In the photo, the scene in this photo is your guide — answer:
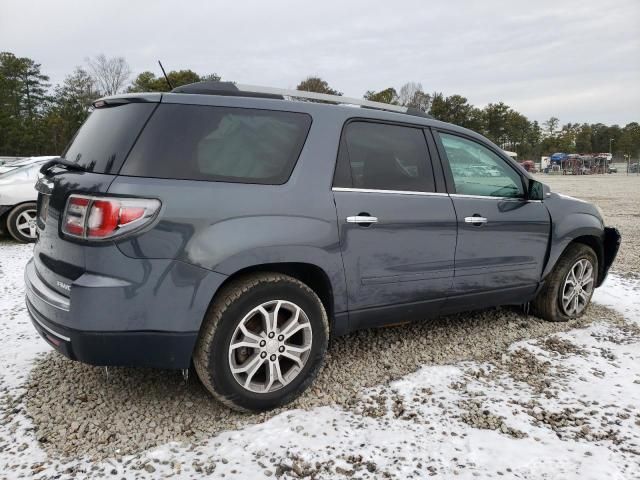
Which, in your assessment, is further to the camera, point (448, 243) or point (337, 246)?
point (448, 243)

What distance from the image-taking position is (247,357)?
2.84 m

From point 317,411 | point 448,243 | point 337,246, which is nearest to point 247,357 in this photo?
point 317,411

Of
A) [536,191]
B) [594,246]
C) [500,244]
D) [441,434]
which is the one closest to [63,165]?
[441,434]

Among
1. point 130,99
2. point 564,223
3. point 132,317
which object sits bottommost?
point 132,317

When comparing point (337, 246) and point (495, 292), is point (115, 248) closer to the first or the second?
point (337, 246)

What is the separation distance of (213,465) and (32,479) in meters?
0.80

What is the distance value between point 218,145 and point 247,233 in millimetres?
514

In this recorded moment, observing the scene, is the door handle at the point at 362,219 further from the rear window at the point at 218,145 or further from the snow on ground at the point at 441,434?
the snow on ground at the point at 441,434

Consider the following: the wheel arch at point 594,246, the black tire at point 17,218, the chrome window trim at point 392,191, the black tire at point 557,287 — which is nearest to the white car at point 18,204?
the black tire at point 17,218

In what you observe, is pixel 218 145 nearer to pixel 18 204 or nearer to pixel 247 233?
pixel 247 233

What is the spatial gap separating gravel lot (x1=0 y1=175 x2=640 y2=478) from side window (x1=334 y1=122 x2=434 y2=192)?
127cm

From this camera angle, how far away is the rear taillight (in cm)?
242

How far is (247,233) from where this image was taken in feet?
8.68

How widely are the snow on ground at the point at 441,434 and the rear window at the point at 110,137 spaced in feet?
4.78
